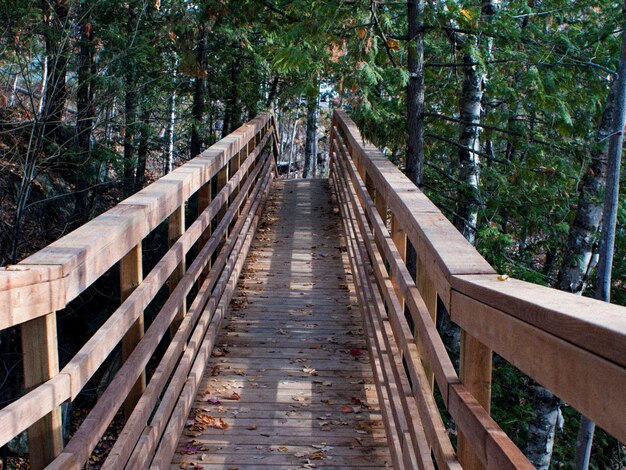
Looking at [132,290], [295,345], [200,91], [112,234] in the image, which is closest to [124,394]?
[132,290]

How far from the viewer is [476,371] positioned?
233 centimetres

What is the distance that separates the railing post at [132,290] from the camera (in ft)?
10.6

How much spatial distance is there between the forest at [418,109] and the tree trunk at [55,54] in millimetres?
43

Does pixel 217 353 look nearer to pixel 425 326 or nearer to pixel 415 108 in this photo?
pixel 425 326

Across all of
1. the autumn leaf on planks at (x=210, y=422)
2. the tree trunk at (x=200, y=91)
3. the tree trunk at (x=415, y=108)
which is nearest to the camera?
the autumn leaf on planks at (x=210, y=422)

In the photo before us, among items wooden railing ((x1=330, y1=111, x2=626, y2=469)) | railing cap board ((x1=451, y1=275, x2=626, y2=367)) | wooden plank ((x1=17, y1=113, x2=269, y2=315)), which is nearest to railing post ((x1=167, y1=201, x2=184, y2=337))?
wooden plank ((x1=17, y1=113, x2=269, y2=315))

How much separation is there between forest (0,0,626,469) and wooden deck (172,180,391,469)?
2010mm

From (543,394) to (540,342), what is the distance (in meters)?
7.69

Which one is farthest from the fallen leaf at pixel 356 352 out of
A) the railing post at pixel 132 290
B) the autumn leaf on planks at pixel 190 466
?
the railing post at pixel 132 290

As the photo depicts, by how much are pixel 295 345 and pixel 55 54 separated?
A: 23.1 ft

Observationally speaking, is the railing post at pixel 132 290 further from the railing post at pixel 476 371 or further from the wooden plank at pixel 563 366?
the wooden plank at pixel 563 366

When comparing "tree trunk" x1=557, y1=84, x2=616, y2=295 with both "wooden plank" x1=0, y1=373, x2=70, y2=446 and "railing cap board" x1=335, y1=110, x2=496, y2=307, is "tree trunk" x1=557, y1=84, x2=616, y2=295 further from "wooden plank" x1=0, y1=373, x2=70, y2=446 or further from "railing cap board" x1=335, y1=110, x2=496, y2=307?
"wooden plank" x1=0, y1=373, x2=70, y2=446

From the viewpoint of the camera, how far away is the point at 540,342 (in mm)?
1589

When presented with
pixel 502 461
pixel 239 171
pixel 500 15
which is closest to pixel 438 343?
pixel 502 461
